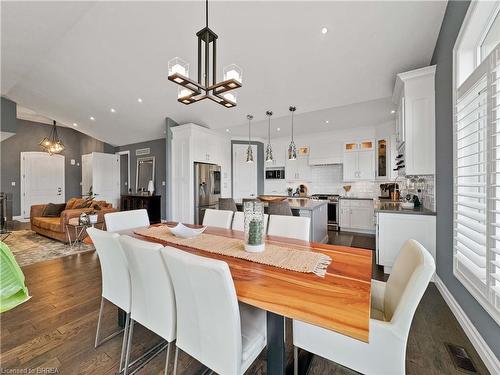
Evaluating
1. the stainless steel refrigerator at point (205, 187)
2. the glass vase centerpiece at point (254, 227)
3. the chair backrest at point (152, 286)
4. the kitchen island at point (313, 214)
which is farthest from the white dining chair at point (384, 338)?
the stainless steel refrigerator at point (205, 187)

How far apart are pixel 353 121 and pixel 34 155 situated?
31.5 feet

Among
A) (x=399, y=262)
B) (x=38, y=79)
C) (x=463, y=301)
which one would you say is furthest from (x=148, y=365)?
(x=38, y=79)

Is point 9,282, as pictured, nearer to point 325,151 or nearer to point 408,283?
point 408,283

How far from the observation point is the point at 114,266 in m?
1.51

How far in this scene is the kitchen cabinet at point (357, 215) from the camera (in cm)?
507

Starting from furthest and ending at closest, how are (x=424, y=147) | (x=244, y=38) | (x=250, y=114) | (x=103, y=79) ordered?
1. (x=250, y=114)
2. (x=103, y=79)
3. (x=244, y=38)
4. (x=424, y=147)

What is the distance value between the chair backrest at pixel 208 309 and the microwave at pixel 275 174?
219 inches

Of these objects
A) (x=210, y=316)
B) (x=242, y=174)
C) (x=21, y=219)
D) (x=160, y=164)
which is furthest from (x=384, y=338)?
(x=21, y=219)

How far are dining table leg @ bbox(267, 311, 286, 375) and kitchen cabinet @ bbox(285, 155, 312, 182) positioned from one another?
5381 mm

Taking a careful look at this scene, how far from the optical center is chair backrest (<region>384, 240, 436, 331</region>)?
3.12 ft

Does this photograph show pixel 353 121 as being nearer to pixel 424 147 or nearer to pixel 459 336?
pixel 424 147

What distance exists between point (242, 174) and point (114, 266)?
490 cm

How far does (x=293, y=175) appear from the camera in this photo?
Answer: 20.8 ft

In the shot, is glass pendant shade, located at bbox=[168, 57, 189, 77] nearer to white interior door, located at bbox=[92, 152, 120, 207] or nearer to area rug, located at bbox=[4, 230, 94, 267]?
area rug, located at bbox=[4, 230, 94, 267]
